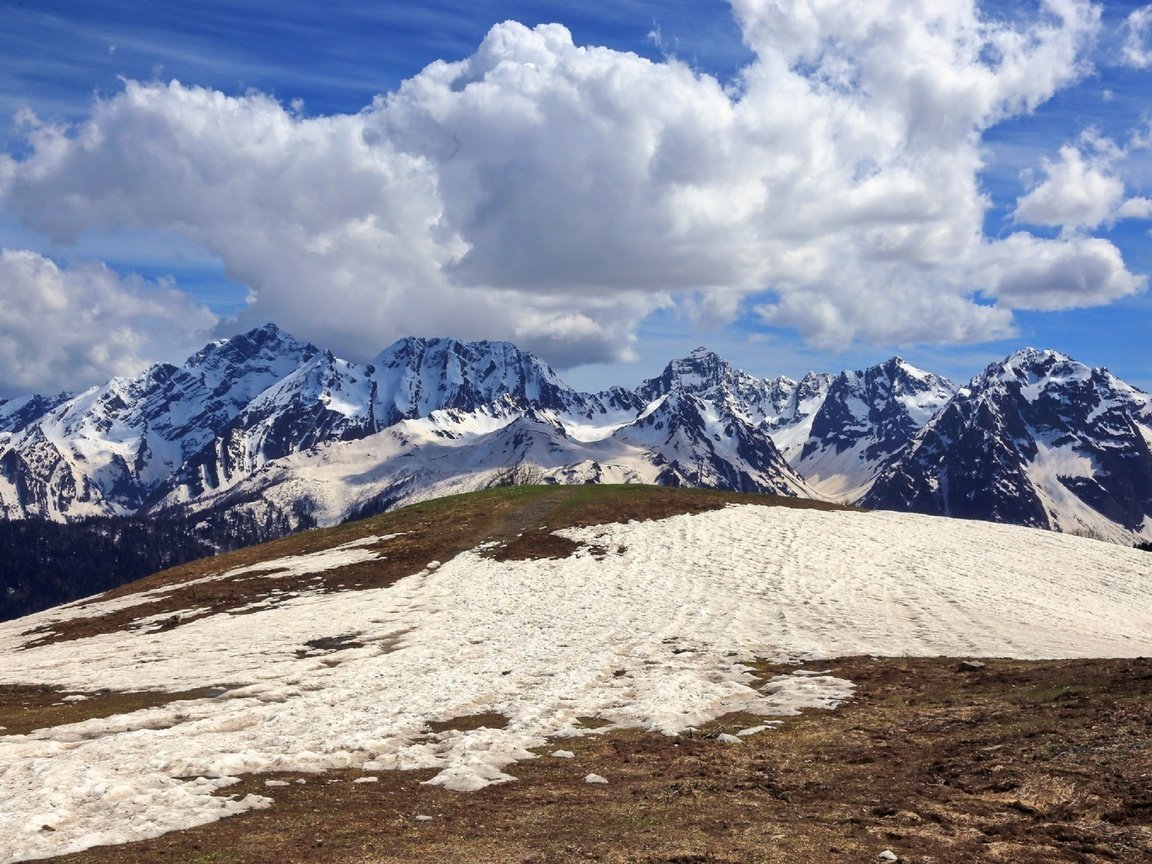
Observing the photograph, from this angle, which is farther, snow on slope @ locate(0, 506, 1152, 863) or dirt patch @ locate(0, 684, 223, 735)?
dirt patch @ locate(0, 684, 223, 735)

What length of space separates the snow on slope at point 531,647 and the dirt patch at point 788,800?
1505 mm

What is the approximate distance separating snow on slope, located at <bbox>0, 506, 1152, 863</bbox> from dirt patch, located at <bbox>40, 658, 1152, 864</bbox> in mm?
1505

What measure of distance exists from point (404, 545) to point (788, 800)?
52.0 metres

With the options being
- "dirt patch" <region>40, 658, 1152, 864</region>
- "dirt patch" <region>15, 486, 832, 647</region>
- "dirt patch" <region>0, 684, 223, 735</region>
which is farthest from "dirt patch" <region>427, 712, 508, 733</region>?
"dirt patch" <region>15, 486, 832, 647</region>

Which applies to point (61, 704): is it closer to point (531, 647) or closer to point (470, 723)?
point (470, 723)

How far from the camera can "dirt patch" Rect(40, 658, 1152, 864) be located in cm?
1407

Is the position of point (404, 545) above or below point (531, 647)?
above

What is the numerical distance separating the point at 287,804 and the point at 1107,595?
50442 millimetres

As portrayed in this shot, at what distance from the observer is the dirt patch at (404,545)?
2007 inches

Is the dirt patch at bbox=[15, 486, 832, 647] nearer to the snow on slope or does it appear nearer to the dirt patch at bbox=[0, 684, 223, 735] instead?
the snow on slope

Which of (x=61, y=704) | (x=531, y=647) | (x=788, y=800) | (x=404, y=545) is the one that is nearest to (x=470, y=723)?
(x=788, y=800)

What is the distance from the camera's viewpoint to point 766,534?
65500mm

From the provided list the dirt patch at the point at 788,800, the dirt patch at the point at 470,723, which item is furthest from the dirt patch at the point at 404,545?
the dirt patch at the point at 788,800

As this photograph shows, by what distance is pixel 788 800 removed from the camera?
672 inches
